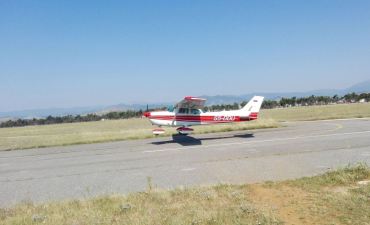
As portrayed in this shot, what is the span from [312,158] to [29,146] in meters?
20.7

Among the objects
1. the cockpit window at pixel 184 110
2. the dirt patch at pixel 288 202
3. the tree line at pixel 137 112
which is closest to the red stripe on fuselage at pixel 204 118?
the cockpit window at pixel 184 110

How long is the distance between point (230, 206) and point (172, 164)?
24.1 ft

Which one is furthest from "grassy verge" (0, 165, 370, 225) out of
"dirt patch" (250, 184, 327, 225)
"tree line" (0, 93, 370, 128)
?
"tree line" (0, 93, 370, 128)

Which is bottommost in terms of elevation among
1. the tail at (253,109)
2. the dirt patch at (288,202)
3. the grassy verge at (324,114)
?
the dirt patch at (288,202)

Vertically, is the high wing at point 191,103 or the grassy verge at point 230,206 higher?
the high wing at point 191,103

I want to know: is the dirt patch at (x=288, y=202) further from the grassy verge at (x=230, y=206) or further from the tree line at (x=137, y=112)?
the tree line at (x=137, y=112)

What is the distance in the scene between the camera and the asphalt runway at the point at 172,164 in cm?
1219

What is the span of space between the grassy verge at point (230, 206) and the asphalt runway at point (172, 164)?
1.34 m

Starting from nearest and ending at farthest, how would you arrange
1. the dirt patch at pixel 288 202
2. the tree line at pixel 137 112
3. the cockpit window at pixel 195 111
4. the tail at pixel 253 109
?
1. the dirt patch at pixel 288 202
2. the cockpit window at pixel 195 111
3. the tail at pixel 253 109
4. the tree line at pixel 137 112

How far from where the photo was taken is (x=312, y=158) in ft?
49.3

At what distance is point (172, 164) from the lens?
15781 millimetres

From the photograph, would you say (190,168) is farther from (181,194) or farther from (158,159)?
(181,194)

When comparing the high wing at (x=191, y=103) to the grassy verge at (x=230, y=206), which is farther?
the high wing at (x=191, y=103)

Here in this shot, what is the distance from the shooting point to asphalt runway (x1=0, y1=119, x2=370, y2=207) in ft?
40.0
